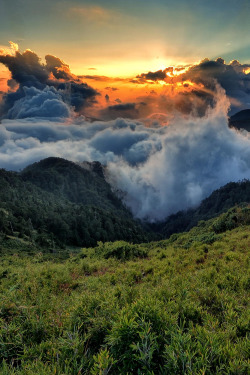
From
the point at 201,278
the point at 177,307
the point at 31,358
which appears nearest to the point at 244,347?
the point at 177,307

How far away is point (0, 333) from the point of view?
4.92 m

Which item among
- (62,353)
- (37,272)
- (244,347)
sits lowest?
(37,272)

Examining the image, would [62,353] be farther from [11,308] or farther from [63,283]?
[63,283]

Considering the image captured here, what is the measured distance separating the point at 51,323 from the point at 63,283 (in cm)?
679

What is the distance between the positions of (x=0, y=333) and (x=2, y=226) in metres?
96.5

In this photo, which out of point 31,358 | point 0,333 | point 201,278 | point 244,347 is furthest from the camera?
point 201,278

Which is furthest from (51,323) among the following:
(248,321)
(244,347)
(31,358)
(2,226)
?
(2,226)

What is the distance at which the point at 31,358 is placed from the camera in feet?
14.6

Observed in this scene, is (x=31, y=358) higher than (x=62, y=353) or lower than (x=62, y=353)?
lower

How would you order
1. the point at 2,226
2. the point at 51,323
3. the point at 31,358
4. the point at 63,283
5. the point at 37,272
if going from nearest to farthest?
the point at 31,358
the point at 51,323
the point at 63,283
the point at 37,272
the point at 2,226

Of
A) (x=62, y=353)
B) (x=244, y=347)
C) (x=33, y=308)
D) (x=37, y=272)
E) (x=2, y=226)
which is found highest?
(x=244, y=347)

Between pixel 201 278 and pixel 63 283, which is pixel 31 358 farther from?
pixel 63 283

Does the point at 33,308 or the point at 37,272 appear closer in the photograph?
the point at 33,308

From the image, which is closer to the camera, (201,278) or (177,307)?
(177,307)
